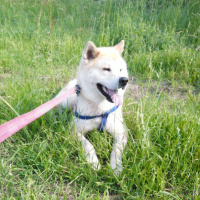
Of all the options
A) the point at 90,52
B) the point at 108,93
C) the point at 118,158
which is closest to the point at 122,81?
the point at 108,93

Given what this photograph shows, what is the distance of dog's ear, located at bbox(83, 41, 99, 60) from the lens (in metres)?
2.03

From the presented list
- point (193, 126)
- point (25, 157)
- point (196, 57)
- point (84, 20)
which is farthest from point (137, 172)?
point (84, 20)

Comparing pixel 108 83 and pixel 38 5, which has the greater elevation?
pixel 38 5

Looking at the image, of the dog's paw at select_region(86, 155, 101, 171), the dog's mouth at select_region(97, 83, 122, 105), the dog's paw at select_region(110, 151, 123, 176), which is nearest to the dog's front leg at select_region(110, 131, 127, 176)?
the dog's paw at select_region(110, 151, 123, 176)

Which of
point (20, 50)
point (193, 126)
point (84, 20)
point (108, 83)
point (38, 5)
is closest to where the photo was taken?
point (193, 126)

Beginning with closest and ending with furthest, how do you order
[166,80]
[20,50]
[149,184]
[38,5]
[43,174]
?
[149,184] < [43,174] < [166,80] < [20,50] < [38,5]

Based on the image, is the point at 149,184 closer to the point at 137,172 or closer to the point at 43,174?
the point at 137,172

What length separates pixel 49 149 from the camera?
186 cm

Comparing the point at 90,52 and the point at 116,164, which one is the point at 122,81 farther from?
the point at 116,164

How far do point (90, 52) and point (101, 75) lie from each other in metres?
0.31

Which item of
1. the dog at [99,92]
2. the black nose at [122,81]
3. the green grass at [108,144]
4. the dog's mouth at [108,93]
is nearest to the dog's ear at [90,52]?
the dog at [99,92]

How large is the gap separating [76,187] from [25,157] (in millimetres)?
508

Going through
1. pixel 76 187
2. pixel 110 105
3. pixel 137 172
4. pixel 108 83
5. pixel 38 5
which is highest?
pixel 38 5

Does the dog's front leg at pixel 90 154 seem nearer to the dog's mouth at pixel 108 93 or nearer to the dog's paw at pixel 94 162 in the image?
the dog's paw at pixel 94 162
